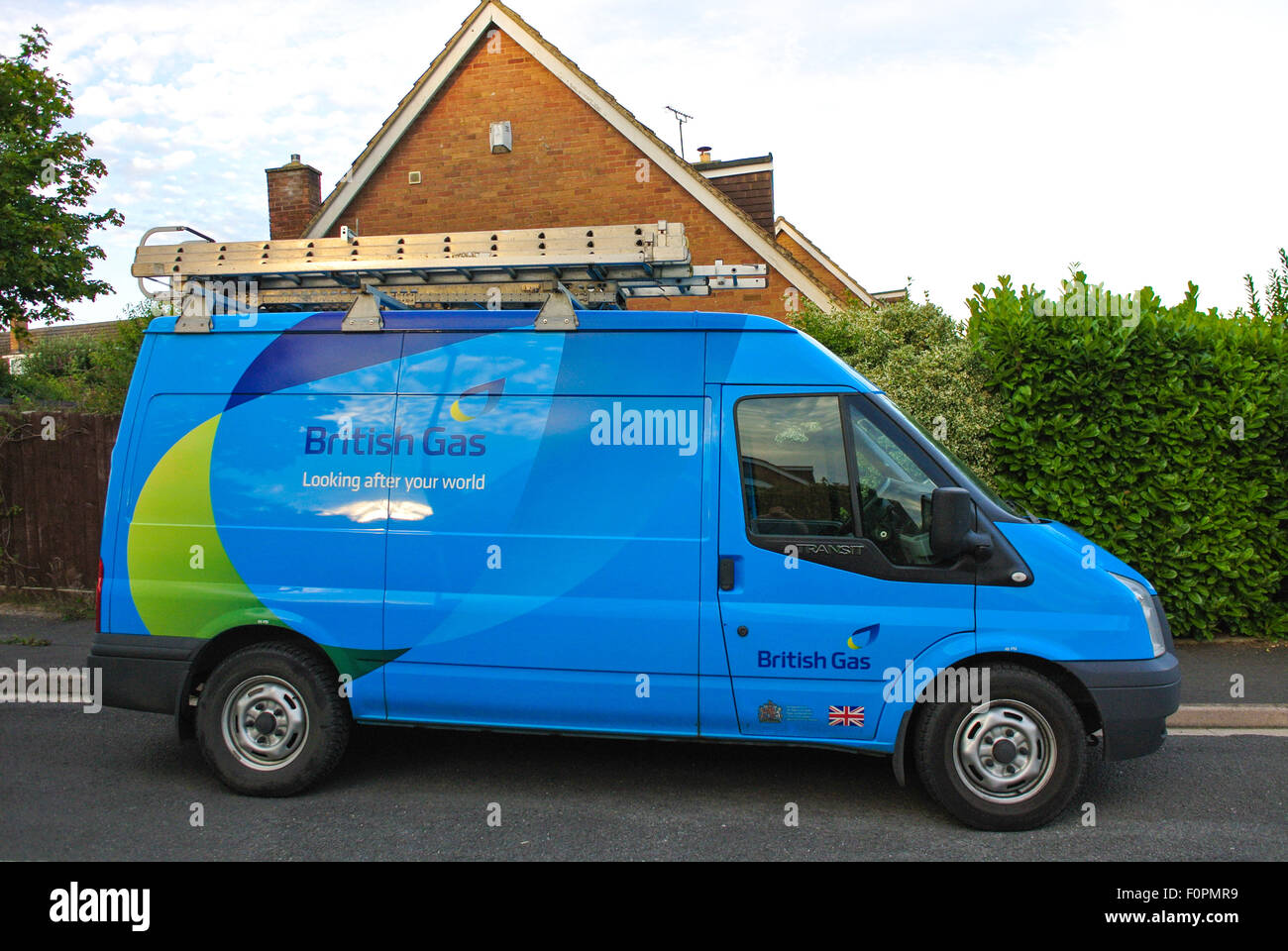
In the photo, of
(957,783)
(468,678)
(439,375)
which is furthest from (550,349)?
(957,783)

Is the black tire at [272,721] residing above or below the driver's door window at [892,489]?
below

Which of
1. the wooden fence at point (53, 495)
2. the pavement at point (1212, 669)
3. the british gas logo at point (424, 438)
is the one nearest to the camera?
the british gas logo at point (424, 438)

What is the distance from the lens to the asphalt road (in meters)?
4.23

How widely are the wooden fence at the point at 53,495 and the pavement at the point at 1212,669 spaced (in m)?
0.55

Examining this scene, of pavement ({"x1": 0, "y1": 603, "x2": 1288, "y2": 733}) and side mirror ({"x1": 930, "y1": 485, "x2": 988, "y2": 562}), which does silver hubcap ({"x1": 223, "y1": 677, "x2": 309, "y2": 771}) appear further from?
pavement ({"x1": 0, "y1": 603, "x2": 1288, "y2": 733})

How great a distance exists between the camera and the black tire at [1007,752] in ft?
14.1

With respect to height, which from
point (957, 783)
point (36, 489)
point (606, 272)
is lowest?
point (957, 783)

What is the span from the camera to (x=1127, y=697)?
169 inches

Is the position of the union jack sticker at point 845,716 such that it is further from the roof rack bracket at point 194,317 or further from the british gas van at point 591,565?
the roof rack bracket at point 194,317

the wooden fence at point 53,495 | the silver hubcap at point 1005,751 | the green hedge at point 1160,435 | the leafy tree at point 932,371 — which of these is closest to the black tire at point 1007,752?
the silver hubcap at point 1005,751
